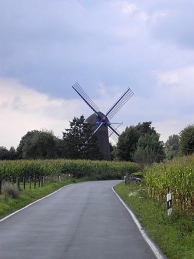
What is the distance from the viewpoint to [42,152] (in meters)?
110

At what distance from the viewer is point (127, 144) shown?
103m

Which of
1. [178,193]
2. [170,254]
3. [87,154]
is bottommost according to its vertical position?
[170,254]

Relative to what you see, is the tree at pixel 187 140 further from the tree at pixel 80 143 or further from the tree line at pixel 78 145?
the tree at pixel 80 143

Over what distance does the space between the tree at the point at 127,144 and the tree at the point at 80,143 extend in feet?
18.0

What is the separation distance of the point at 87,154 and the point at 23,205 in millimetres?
76217

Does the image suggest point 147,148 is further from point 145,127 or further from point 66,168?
point 145,127

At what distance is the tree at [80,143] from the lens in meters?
101

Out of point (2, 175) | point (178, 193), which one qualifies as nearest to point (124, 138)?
point (2, 175)

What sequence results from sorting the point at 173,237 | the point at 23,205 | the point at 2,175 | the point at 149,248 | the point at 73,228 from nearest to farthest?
1. the point at 149,248
2. the point at 173,237
3. the point at 73,228
4. the point at 23,205
5. the point at 2,175

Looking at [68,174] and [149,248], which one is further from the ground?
[68,174]

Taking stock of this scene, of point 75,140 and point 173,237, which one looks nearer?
point 173,237

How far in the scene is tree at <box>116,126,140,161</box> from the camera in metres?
103

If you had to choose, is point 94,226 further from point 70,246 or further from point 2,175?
point 2,175

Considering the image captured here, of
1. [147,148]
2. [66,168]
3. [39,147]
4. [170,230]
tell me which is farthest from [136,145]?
[170,230]
